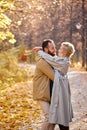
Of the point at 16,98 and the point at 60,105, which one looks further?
the point at 16,98

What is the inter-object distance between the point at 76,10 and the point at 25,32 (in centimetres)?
2444

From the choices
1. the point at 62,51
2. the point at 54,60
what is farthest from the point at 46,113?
the point at 62,51

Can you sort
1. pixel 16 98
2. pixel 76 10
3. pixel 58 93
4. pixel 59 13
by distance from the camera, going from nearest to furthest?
pixel 58 93
pixel 16 98
pixel 76 10
pixel 59 13

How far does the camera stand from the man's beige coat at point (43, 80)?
24.3ft

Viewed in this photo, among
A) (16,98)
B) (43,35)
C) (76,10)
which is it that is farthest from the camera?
(43,35)

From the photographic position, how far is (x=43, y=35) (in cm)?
6319

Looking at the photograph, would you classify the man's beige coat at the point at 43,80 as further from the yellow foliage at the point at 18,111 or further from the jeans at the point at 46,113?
the yellow foliage at the point at 18,111

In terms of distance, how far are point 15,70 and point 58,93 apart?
16112 mm

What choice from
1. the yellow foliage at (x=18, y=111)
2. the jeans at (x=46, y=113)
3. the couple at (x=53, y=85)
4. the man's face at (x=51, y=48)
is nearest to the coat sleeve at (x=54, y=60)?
the couple at (x=53, y=85)

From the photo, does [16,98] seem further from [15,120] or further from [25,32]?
[25,32]

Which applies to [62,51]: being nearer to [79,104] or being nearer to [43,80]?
[43,80]

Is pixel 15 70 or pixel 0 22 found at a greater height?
pixel 0 22

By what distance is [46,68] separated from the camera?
24.3 feet

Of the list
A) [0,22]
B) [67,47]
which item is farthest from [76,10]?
[67,47]
